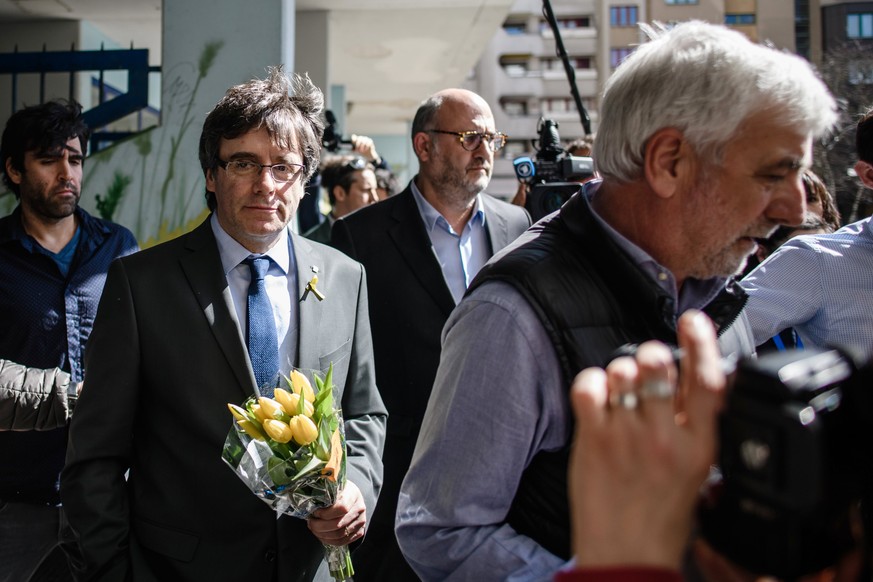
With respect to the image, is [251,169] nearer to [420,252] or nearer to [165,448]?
[165,448]

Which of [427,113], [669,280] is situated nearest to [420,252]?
[427,113]

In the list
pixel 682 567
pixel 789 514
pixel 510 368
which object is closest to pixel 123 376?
pixel 510 368

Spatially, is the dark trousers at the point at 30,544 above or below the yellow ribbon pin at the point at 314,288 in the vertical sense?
below

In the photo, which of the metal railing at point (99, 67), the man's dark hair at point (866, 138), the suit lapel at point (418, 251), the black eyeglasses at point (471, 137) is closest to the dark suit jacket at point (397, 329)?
the suit lapel at point (418, 251)

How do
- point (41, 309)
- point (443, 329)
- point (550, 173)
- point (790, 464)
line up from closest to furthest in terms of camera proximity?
point (790, 464)
point (443, 329)
point (41, 309)
point (550, 173)

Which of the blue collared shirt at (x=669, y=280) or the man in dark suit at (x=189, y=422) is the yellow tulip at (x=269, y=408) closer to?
the man in dark suit at (x=189, y=422)

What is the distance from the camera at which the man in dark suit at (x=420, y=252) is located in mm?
3449

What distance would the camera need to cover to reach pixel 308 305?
2.49 meters

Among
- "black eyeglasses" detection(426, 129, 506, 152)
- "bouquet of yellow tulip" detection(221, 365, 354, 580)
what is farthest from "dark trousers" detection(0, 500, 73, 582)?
"black eyeglasses" detection(426, 129, 506, 152)

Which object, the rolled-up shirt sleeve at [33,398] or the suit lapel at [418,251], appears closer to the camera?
the rolled-up shirt sleeve at [33,398]

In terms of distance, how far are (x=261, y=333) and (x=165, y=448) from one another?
0.42 metres

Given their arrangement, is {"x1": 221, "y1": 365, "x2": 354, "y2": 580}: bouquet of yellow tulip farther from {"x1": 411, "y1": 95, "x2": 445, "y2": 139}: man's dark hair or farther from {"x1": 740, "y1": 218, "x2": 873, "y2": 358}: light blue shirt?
{"x1": 411, "y1": 95, "x2": 445, "y2": 139}: man's dark hair

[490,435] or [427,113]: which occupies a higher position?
[427,113]

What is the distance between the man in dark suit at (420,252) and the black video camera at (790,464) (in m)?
2.64
